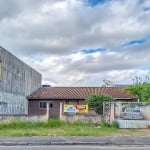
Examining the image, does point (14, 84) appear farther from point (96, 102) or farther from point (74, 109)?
point (74, 109)

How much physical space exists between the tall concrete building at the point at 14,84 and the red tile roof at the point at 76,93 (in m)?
2.07

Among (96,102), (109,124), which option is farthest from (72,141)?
(96,102)

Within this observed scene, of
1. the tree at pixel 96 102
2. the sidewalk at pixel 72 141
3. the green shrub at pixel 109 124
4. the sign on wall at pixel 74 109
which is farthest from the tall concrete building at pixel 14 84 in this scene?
the sidewalk at pixel 72 141

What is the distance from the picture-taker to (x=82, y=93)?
54.6 meters

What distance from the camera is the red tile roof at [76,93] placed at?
2096 inches

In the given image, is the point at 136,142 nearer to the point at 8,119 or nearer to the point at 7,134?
the point at 7,134

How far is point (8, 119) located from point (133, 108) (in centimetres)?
893

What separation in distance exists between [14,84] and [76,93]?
11076 mm

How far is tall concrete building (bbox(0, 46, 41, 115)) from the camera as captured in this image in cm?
4116

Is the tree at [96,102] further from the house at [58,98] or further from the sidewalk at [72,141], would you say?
the sidewalk at [72,141]

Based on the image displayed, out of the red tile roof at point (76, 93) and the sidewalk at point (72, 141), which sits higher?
the red tile roof at point (76, 93)

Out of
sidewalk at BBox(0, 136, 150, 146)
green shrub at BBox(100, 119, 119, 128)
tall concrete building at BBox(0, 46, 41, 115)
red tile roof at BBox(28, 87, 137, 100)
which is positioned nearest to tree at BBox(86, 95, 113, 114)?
red tile roof at BBox(28, 87, 137, 100)

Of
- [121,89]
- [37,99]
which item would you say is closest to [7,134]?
[37,99]

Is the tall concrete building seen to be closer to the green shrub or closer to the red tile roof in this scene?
the red tile roof
